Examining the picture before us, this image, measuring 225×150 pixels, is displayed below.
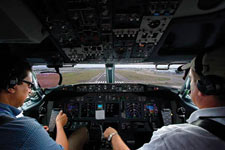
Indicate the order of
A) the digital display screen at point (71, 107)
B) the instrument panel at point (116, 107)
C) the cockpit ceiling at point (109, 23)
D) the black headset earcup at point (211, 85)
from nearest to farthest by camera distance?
the black headset earcup at point (211, 85), the cockpit ceiling at point (109, 23), the instrument panel at point (116, 107), the digital display screen at point (71, 107)

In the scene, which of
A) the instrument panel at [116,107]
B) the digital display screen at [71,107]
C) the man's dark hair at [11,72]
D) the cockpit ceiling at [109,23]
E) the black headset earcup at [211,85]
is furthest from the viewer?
the digital display screen at [71,107]

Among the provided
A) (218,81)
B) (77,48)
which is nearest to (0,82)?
(77,48)

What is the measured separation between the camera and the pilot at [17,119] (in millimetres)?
654

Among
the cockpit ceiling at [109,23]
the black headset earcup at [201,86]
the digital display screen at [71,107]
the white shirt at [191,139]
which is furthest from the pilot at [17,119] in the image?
the digital display screen at [71,107]

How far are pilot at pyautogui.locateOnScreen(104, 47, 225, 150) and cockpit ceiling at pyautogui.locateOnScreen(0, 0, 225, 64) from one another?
0.69m

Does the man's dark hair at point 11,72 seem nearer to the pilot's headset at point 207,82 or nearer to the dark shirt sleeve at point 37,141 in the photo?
the dark shirt sleeve at point 37,141

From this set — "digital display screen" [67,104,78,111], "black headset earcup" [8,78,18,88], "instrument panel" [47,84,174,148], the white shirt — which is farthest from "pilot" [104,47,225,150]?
"digital display screen" [67,104,78,111]

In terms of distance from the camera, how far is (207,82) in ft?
2.30

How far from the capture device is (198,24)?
1.48 metres

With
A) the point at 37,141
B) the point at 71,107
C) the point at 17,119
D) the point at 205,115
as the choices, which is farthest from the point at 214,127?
the point at 71,107

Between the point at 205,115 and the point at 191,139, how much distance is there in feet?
0.74

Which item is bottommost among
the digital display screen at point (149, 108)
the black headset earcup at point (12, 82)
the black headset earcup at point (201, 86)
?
the digital display screen at point (149, 108)

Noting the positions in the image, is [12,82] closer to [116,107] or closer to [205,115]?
[205,115]

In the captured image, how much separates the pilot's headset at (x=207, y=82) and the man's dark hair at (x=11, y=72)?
1552 millimetres
